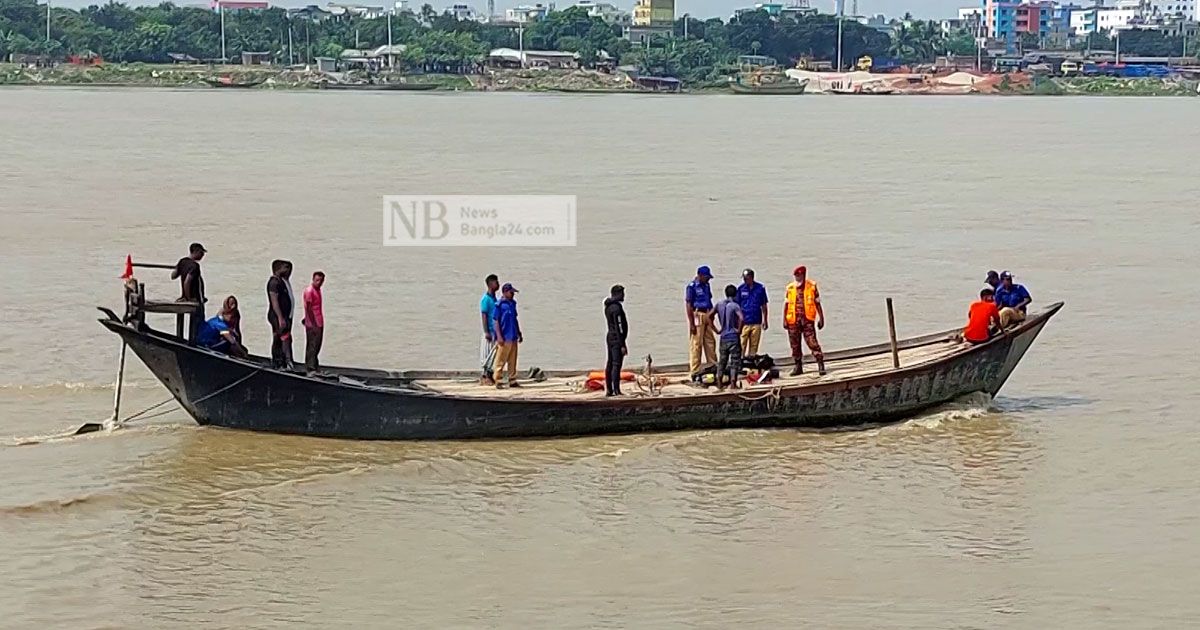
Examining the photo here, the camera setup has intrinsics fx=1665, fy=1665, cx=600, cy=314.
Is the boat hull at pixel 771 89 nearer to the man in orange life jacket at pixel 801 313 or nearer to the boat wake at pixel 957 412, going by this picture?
the boat wake at pixel 957 412

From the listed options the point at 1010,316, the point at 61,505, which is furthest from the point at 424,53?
the point at 61,505

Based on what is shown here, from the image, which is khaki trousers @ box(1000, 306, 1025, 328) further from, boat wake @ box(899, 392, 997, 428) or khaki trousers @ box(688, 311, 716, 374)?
khaki trousers @ box(688, 311, 716, 374)

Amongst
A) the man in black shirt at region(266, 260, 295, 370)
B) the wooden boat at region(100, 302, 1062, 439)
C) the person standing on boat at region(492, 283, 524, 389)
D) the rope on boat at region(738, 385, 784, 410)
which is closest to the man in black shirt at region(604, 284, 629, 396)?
the wooden boat at region(100, 302, 1062, 439)

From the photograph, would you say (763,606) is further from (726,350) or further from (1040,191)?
(1040,191)

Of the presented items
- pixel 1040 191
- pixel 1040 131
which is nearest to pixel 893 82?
pixel 1040 131

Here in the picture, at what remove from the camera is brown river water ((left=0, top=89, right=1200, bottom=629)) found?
13633 mm

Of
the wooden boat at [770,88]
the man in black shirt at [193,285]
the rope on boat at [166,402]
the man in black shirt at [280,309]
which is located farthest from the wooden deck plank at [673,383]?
the wooden boat at [770,88]

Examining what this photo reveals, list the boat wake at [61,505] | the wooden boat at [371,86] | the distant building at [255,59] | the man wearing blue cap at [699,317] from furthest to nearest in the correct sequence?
the distant building at [255,59] → the wooden boat at [371,86] → the man wearing blue cap at [699,317] → the boat wake at [61,505]

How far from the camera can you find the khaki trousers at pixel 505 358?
1797 centimetres

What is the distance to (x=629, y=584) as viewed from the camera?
13.8 metres

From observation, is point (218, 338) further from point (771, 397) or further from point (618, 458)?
point (771, 397)

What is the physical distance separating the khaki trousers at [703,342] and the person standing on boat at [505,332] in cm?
193

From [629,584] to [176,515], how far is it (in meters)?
4.56

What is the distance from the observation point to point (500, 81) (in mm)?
165000
